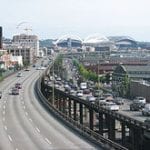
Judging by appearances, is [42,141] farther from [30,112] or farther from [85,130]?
[30,112]

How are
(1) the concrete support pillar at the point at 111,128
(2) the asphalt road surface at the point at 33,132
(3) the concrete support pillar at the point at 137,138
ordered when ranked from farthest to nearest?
(1) the concrete support pillar at the point at 111,128 < (3) the concrete support pillar at the point at 137,138 < (2) the asphalt road surface at the point at 33,132

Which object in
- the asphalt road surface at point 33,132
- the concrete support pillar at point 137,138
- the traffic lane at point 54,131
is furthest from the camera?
the concrete support pillar at point 137,138

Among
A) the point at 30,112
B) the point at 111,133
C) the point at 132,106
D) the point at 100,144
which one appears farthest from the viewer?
the point at 132,106

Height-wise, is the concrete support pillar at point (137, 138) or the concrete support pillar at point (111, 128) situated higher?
the concrete support pillar at point (137, 138)

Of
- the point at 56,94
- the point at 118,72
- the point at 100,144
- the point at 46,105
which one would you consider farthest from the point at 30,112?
the point at 118,72

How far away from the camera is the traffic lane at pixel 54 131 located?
140 feet

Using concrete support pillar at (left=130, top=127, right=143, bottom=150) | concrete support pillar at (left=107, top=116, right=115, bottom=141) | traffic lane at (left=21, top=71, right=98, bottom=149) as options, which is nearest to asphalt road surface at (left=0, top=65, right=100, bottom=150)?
traffic lane at (left=21, top=71, right=98, bottom=149)

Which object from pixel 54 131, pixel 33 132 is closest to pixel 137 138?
pixel 54 131

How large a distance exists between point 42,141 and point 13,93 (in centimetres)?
5852

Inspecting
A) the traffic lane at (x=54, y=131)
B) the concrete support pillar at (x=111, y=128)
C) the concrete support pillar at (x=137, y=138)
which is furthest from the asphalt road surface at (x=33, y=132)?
the concrete support pillar at (x=111, y=128)

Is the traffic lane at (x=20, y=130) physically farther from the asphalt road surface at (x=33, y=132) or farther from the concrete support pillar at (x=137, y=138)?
the concrete support pillar at (x=137, y=138)

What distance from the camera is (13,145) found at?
4206cm

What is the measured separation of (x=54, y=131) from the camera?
2000 inches

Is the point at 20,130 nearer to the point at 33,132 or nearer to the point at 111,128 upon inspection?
the point at 33,132
